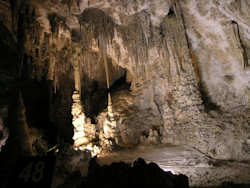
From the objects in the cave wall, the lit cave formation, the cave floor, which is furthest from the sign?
the cave wall

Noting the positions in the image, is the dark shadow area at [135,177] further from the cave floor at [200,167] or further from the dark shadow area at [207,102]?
the dark shadow area at [207,102]

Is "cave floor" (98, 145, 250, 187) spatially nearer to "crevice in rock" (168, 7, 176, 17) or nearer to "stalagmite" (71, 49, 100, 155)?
"stalagmite" (71, 49, 100, 155)

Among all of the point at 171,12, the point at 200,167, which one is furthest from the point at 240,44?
the point at 200,167

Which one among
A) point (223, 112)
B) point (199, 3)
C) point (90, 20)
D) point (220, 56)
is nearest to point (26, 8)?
point (90, 20)

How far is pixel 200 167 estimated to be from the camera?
5.26 meters

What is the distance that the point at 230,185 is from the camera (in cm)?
379

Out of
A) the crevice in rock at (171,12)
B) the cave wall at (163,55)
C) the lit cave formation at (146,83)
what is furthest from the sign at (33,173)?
the crevice in rock at (171,12)

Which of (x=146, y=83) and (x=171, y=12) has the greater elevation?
(x=171, y=12)

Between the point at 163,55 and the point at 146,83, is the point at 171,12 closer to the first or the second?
the point at 163,55

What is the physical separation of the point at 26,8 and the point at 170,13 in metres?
6.34

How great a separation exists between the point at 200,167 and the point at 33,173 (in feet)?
15.6

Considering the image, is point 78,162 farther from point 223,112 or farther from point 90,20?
point 90,20

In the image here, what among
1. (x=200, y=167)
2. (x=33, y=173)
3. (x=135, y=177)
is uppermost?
(x=33, y=173)

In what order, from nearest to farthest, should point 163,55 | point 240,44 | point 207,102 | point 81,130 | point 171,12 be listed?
point 240,44 < point 207,102 < point 81,130 < point 171,12 < point 163,55
